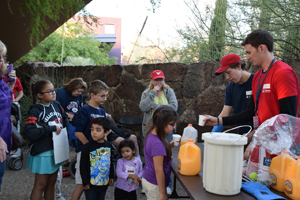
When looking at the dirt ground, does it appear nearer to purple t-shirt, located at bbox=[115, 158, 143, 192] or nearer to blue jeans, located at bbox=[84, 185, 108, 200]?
purple t-shirt, located at bbox=[115, 158, 143, 192]

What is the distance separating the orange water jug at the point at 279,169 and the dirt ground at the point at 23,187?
2.27 m

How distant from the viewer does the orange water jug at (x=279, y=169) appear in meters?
1.28

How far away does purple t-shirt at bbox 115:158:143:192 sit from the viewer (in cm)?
262

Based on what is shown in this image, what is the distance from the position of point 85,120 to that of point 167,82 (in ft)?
8.03

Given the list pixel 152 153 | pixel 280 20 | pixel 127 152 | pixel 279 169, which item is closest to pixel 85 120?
pixel 127 152

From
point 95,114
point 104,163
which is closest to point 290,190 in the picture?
point 104,163

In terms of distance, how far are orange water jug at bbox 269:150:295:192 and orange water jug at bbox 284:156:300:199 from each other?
0.03 m

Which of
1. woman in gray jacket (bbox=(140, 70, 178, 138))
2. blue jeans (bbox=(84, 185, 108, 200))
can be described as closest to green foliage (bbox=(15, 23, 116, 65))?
woman in gray jacket (bbox=(140, 70, 178, 138))

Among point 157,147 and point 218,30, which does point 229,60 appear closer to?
point 157,147

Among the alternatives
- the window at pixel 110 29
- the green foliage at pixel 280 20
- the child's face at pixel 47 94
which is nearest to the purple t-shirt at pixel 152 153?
the child's face at pixel 47 94

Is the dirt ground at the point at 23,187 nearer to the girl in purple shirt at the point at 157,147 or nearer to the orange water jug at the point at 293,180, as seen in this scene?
the girl in purple shirt at the point at 157,147

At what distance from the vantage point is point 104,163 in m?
2.53

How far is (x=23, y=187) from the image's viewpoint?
362cm

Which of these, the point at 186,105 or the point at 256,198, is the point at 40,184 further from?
the point at 186,105
